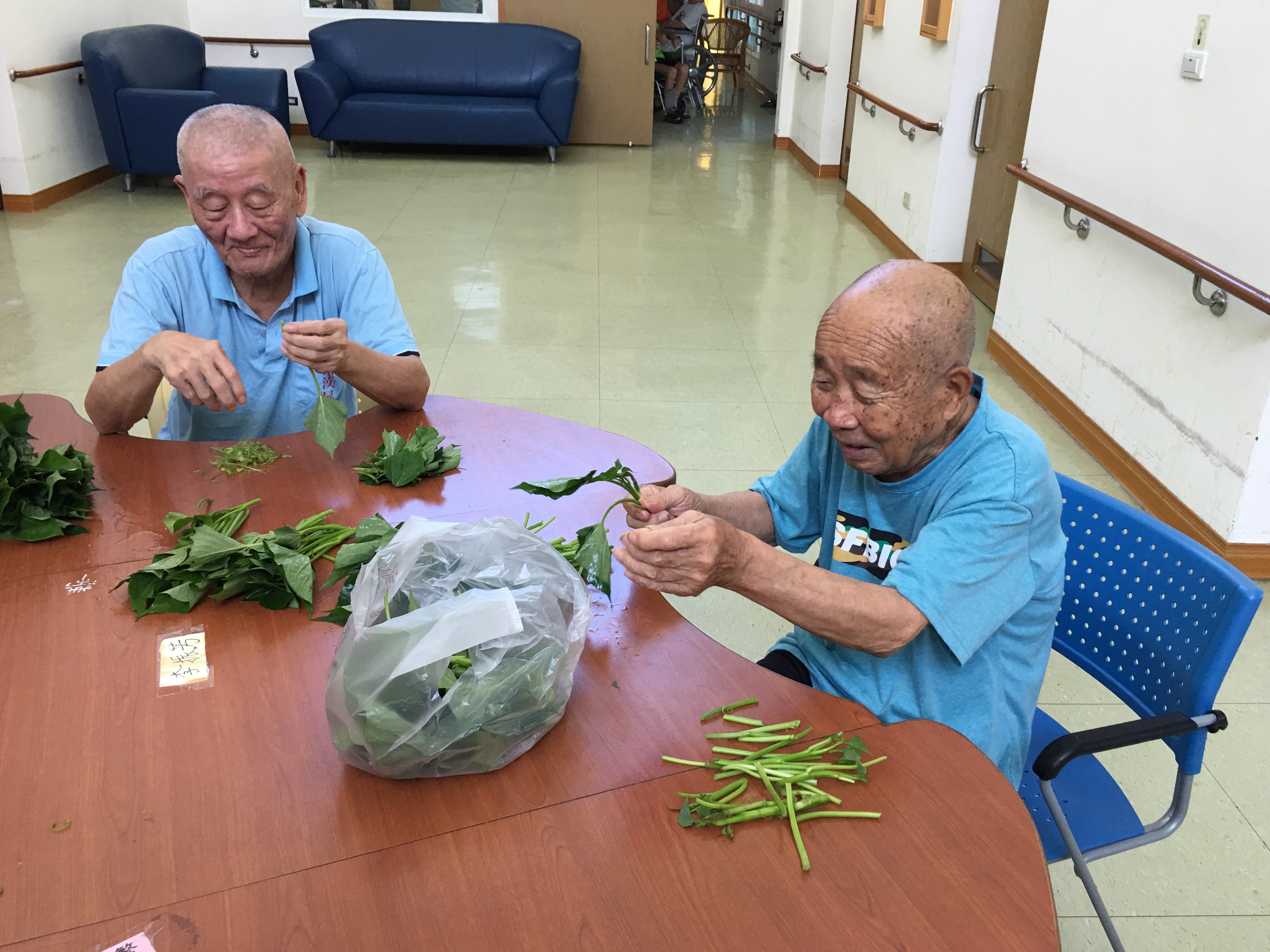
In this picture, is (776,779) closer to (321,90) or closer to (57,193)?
(57,193)

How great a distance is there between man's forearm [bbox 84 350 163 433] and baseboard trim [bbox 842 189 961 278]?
466cm

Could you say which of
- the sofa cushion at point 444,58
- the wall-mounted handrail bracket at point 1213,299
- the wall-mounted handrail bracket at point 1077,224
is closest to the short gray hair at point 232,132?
the wall-mounted handrail bracket at point 1213,299

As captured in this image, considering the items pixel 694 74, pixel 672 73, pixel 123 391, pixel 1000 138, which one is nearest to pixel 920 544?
pixel 123 391

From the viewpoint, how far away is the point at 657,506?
159cm

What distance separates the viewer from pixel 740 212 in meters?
7.42

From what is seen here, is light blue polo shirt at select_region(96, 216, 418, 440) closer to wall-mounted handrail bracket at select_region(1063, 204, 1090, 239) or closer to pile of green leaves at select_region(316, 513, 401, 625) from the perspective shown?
pile of green leaves at select_region(316, 513, 401, 625)

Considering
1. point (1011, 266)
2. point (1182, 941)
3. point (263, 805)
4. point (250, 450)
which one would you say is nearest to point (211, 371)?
point (250, 450)

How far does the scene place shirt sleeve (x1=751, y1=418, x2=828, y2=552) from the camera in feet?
5.57

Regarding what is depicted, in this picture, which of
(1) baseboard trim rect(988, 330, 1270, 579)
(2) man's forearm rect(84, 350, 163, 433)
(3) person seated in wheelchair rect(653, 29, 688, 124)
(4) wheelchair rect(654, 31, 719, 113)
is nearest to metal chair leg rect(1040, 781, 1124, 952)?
(1) baseboard trim rect(988, 330, 1270, 579)

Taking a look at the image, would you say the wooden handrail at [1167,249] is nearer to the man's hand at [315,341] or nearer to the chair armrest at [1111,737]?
the chair armrest at [1111,737]

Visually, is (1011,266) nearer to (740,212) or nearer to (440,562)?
(740,212)

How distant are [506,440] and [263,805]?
97 centimetres

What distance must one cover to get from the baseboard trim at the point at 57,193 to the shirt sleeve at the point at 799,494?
680 cm

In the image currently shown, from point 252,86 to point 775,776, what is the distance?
8.17 metres
